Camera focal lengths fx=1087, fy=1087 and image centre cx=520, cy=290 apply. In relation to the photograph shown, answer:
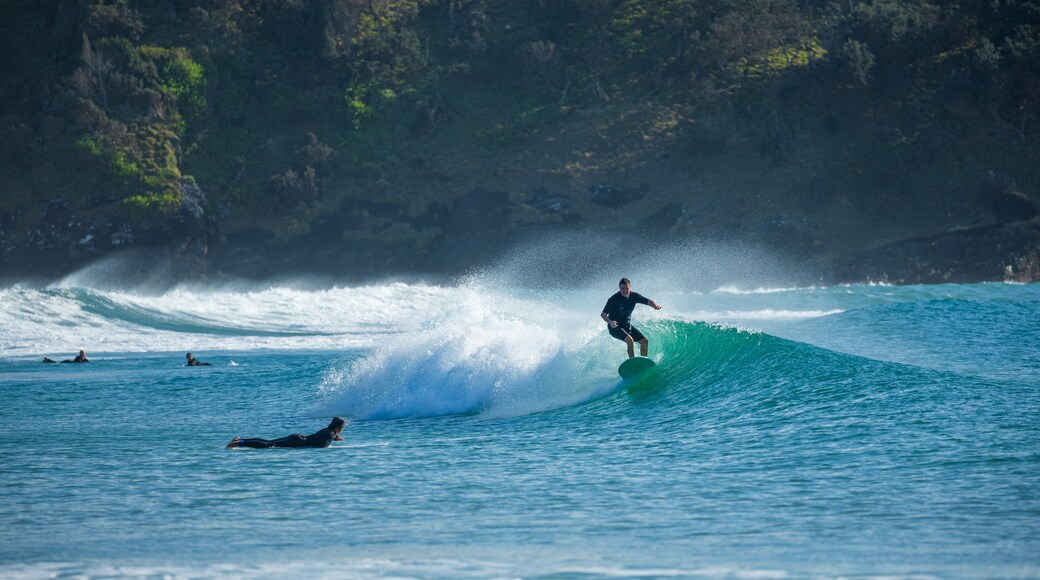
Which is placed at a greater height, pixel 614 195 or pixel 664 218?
pixel 614 195

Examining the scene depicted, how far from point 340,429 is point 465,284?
150ft

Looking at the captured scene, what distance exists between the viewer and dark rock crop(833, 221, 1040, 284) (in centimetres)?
5634

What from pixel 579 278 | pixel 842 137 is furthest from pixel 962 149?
pixel 579 278

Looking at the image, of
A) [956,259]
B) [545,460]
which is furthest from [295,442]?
[956,259]

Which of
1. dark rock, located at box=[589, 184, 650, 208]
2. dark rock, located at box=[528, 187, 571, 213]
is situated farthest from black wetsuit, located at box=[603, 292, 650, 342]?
dark rock, located at box=[589, 184, 650, 208]

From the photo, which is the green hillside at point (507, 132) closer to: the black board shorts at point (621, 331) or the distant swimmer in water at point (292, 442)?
the black board shorts at point (621, 331)

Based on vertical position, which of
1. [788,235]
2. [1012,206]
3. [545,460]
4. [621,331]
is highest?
[1012,206]

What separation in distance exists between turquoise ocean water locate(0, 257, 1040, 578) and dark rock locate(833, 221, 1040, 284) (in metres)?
32.1

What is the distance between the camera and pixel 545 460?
12.7 m

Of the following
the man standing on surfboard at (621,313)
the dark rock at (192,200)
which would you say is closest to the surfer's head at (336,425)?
the man standing on surfboard at (621,313)

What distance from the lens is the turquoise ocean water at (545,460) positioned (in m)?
8.44

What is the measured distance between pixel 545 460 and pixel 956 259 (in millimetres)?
50813

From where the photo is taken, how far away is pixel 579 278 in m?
61.1

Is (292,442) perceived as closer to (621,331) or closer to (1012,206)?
(621,331)
